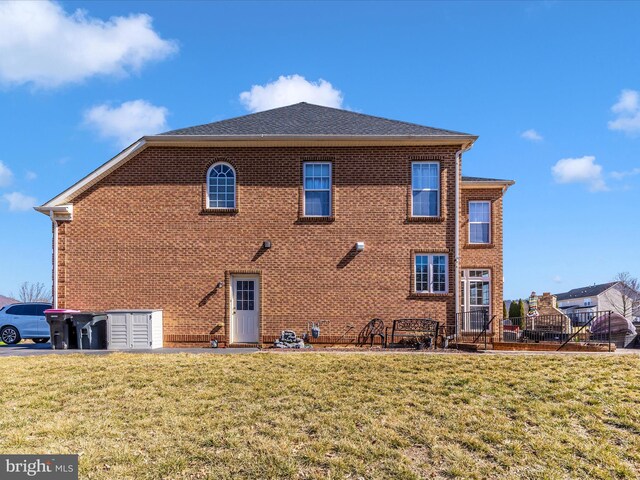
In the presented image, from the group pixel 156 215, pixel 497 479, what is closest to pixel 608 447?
pixel 497 479

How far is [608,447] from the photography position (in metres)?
7.30

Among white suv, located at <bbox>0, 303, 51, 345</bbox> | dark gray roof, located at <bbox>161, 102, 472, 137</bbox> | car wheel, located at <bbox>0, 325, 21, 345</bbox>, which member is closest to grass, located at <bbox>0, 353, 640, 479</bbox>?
dark gray roof, located at <bbox>161, 102, 472, 137</bbox>

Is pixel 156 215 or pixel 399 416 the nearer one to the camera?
pixel 399 416

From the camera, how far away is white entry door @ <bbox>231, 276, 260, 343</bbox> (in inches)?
635

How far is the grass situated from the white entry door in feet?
14.6

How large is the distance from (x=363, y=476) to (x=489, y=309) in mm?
14690

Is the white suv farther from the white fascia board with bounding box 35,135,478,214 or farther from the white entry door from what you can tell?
the white entry door

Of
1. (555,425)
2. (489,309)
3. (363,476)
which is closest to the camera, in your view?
(363,476)

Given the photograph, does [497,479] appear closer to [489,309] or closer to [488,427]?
[488,427]

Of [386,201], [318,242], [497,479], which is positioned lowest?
[497,479]

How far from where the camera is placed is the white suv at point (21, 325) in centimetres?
2025

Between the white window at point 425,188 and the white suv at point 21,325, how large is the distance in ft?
49.8

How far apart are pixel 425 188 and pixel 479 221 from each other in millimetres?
4968

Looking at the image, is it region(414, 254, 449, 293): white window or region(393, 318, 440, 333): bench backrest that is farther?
region(414, 254, 449, 293): white window
